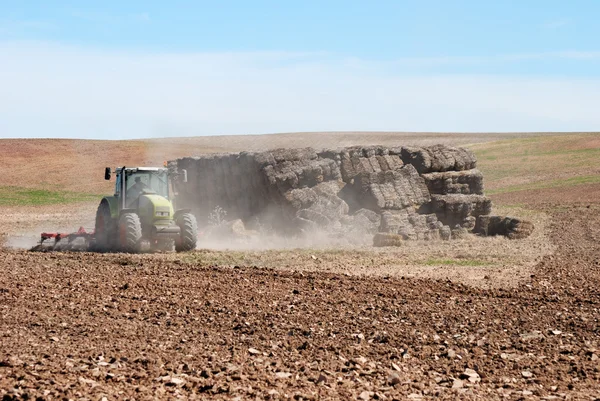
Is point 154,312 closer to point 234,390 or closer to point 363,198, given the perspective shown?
point 234,390

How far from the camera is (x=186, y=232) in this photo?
2248cm

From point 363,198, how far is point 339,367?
722 inches

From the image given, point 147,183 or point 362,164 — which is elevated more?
point 362,164

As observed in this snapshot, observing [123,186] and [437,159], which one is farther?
[437,159]

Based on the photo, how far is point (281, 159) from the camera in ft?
91.5

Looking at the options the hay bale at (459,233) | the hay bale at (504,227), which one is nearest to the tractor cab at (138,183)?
the hay bale at (459,233)

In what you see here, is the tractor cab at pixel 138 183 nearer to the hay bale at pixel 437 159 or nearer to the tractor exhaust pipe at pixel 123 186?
the tractor exhaust pipe at pixel 123 186

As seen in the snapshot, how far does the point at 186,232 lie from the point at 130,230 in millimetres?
1508

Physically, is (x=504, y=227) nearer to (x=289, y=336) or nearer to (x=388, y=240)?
(x=388, y=240)

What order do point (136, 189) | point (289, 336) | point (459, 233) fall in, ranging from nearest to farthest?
point (289, 336) < point (136, 189) < point (459, 233)

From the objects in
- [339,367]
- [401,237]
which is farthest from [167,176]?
[339,367]

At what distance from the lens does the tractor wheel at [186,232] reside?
885 inches

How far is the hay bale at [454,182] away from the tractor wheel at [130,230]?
11.5 m

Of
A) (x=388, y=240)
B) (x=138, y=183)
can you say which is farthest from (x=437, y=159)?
(x=138, y=183)
